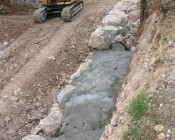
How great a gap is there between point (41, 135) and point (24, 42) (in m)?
6.88

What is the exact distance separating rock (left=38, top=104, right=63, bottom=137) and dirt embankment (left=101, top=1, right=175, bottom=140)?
208 cm

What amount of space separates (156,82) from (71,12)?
11146mm

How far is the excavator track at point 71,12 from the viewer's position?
1903cm

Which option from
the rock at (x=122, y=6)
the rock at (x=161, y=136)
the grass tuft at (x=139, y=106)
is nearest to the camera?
the rock at (x=161, y=136)

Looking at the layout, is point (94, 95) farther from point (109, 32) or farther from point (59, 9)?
point (59, 9)

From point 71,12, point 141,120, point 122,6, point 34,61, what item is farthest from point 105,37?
point 141,120

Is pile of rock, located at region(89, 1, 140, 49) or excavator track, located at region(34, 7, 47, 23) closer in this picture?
pile of rock, located at region(89, 1, 140, 49)

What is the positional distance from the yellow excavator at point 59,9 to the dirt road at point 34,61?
0.32 meters

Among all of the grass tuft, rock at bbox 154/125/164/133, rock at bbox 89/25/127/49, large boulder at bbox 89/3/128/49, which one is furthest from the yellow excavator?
rock at bbox 154/125/164/133

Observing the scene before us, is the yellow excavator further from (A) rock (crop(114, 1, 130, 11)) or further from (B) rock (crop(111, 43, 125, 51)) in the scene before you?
(B) rock (crop(111, 43, 125, 51))

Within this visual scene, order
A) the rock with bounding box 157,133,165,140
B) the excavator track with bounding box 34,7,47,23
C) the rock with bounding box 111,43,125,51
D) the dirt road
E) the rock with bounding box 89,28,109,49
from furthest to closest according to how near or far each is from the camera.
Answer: the excavator track with bounding box 34,7,47,23
the rock with bounding box 89,28,109,49
the rock with bounding box 111,43,125,51
the dirt road
the rock with bounding box 157,133,165,140

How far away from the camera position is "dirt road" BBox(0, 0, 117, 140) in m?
12.9

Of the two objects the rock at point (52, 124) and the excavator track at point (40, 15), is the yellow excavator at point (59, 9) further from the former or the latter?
the rock at point (52, 124)

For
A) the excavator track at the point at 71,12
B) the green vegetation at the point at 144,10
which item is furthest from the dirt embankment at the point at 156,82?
the excavator track at the point at 71,12
